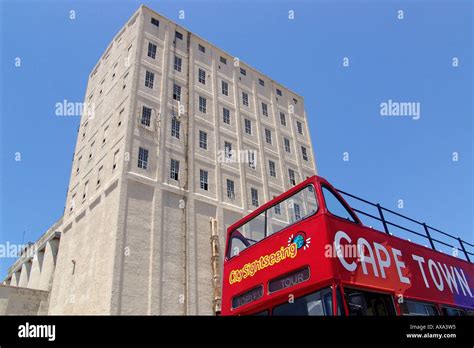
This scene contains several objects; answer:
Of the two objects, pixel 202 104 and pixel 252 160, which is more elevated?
pixel 202 104

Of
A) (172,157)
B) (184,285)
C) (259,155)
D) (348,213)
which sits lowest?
(348,213)

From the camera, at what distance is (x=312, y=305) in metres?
7.12

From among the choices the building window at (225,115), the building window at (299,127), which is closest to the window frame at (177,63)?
the building window at (225,115)

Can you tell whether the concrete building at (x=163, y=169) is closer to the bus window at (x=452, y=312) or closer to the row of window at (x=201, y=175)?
the row of window at (x=201, y=175)

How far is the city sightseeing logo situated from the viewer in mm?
7961

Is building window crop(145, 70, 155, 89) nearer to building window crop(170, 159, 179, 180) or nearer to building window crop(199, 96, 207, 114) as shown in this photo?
building window crop(199, 96, 207, 114)

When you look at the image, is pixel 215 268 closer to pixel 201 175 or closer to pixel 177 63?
pixel 201 175

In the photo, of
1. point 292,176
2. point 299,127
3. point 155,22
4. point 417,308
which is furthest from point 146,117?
point 417,308

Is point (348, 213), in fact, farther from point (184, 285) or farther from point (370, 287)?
point (184, 285)

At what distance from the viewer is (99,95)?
37.9 metres

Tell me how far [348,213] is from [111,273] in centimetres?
1862

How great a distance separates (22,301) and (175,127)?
17395 millimetres
